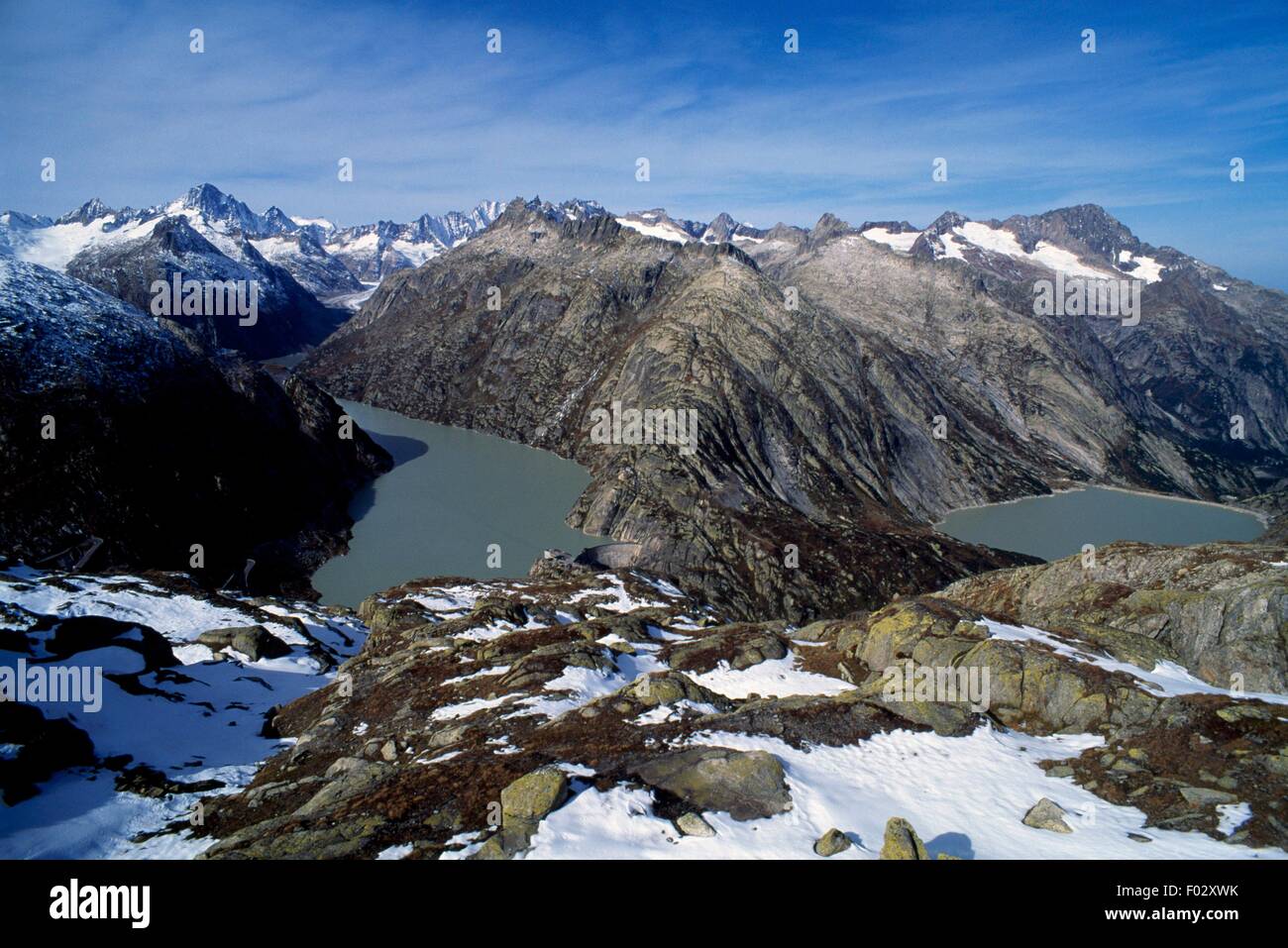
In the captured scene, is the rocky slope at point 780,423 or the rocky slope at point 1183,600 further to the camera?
the rocky slope at point 780,423

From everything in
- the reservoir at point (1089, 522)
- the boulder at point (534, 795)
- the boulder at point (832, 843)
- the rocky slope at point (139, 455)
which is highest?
the rocky slope at point (139, 455)

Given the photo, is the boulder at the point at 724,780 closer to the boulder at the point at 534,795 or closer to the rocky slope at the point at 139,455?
the boulder at the point at 534,795

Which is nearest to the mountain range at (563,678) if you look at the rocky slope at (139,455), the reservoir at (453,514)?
the rocky slope at (139,455)

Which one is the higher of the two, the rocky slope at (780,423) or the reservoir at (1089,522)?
the rocky slope at (780,423)

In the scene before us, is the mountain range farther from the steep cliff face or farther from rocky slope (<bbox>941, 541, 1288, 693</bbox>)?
the steep cliff face

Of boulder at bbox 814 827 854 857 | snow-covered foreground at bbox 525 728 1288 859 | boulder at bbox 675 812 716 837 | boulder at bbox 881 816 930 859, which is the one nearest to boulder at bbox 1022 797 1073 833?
snow-covered foreground at bbox 525 728 1288 859
